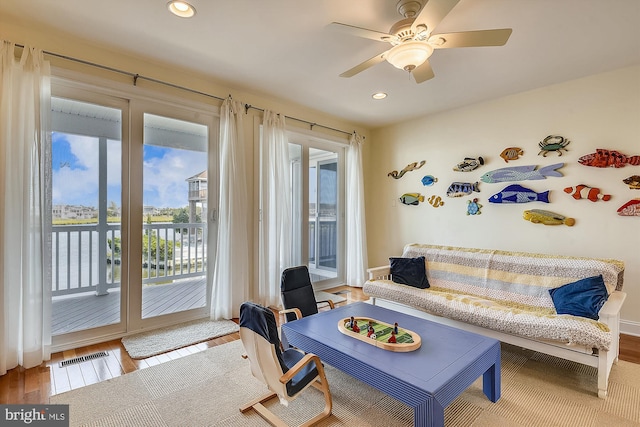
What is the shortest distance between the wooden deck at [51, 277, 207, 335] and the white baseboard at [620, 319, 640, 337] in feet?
14.6

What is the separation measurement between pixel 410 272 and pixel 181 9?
3.23m

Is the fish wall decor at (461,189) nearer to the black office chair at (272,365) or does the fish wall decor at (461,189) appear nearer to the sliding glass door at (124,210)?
the sliding glass door at (124,210)

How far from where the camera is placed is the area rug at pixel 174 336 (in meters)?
2.71

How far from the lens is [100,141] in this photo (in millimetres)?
2898

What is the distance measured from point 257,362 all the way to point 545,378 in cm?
213

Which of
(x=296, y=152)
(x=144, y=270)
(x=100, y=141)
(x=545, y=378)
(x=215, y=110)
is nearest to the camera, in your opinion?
(x=545, y=378)

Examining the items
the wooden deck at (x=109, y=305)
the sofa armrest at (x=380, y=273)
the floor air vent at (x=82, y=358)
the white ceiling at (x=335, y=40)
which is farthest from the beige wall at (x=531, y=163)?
the floor air vent at (x=82, y=358)

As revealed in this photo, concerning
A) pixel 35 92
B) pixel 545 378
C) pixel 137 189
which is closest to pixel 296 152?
pixel 137 189

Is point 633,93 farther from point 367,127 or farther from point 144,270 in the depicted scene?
point 144,270

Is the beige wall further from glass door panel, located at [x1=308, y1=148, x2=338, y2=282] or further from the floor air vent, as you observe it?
the floor air vent

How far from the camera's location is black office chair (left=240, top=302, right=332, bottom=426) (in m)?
1.64

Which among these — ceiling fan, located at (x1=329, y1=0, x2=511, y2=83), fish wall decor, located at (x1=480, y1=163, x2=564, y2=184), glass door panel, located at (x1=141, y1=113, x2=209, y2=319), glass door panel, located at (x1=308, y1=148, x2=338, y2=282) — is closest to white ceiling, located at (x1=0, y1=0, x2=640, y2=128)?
ceiling fan, located at (x1=329, y1=0, x2=511, y2=83)

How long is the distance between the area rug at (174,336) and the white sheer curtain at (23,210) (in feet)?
2.04

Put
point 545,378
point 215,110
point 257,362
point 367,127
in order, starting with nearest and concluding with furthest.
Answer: point 257,362 → point 545,378 → point 215,110 → point 367,127
